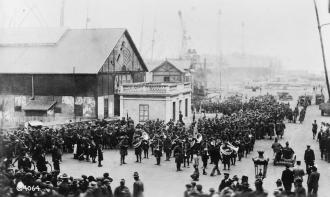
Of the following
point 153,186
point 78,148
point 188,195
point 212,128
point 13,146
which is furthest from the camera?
point 212,128

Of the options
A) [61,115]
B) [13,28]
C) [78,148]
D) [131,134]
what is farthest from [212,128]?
[13,28]

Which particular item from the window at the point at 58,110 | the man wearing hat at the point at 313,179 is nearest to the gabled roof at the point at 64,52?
the window at the point at 58,110

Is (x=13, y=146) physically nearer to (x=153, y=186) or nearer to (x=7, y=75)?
(x=153, y=186)

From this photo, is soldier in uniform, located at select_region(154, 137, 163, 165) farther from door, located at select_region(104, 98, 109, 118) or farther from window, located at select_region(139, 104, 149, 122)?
door, located at select_region(104, 98, 109, 118)

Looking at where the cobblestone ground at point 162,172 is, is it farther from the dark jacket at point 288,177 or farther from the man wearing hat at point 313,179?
the man wearing hat at point 313,179

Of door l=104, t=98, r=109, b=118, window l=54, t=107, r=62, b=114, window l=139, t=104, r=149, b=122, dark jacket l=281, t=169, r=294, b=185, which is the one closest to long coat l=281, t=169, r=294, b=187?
dark jacket l=281, t=169, r=294, b=185

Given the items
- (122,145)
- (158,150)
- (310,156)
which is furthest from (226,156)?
(122,145)

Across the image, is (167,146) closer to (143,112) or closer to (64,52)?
(143,112)
